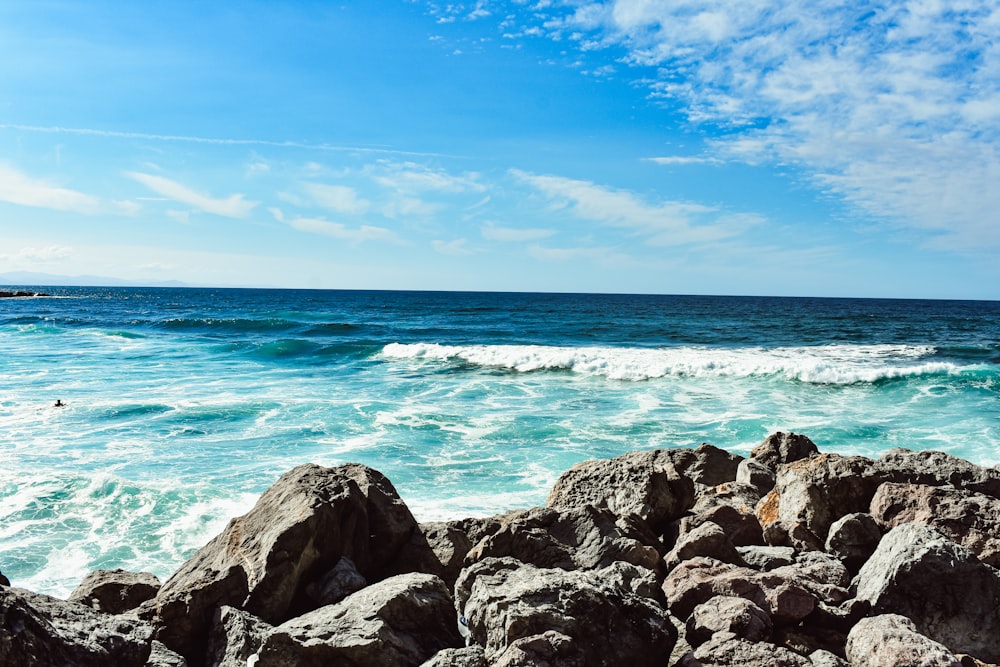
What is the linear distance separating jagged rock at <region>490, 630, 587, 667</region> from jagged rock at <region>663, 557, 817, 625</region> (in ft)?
3.41

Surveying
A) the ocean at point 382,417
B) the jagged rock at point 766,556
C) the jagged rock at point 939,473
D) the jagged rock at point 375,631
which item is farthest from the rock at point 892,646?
the ocean at point 382,417

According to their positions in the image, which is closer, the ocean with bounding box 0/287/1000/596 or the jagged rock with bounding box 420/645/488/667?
the jagged rock with bounding box 420/645/488/667

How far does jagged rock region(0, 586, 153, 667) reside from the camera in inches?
117

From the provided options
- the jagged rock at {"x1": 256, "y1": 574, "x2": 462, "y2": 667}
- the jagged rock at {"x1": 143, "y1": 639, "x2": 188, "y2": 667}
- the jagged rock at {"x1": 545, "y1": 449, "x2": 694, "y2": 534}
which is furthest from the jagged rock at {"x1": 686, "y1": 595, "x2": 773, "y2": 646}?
the jagged rock at {"x1": 143, "y1": 639, "x2": 188, "y2": 667}

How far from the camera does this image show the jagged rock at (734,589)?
3574 millimetres

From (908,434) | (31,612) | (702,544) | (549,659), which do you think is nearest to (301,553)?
(31,612)

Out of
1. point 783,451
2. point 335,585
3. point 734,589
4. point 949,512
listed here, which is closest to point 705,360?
point 783,451

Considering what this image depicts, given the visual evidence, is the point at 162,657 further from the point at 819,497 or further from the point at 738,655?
the point at 819,497

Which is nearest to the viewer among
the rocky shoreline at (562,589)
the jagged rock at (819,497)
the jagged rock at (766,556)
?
the rocky shoreline at (562,589)

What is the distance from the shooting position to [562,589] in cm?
335

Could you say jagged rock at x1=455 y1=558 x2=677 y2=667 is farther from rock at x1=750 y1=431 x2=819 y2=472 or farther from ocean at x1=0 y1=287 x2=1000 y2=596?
rock at x1=750 y1=431 x2=819 y2=472

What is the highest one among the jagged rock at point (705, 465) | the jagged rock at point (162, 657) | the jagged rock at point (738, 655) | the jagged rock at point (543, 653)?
the jagged rock at point (543, 653)

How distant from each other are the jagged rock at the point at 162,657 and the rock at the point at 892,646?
347 centimetres

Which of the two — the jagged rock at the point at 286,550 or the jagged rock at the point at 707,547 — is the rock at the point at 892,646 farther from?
the jagged rock at the point at 286,550
